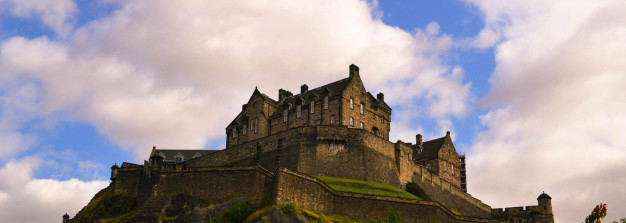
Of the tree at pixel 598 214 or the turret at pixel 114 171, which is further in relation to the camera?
the turret at pixel 114 171

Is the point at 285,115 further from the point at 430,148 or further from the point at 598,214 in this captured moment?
the point at 598,214

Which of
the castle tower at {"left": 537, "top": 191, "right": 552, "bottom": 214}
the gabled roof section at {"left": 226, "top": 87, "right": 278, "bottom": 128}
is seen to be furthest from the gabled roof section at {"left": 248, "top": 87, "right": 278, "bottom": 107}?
the castle tower at {"left": 537, "top": 191, "right": 552, "bottom": 214}

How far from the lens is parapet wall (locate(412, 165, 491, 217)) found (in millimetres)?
74125

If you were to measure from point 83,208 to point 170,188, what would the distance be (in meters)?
14.8

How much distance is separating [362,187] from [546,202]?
28643 mm

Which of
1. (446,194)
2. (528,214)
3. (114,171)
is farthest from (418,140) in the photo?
(114,171)

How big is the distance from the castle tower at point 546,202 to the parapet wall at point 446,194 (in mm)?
7193

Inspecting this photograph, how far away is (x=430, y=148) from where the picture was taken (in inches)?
3497

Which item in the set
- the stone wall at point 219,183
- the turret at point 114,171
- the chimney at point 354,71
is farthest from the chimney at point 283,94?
the stone wall at point 219,183

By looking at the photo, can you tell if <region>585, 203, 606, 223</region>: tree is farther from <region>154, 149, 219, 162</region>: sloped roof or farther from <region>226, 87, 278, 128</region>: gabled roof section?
<region>154, 149, 219, 162</region>: sloped roof

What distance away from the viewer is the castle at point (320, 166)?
54.8m

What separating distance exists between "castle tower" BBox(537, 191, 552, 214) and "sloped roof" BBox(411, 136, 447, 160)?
1464 cm

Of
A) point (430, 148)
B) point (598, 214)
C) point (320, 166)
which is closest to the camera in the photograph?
point (598, 214)

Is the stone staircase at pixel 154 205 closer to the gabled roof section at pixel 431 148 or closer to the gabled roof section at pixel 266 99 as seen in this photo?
the gabled roof section at pixel 266 99
